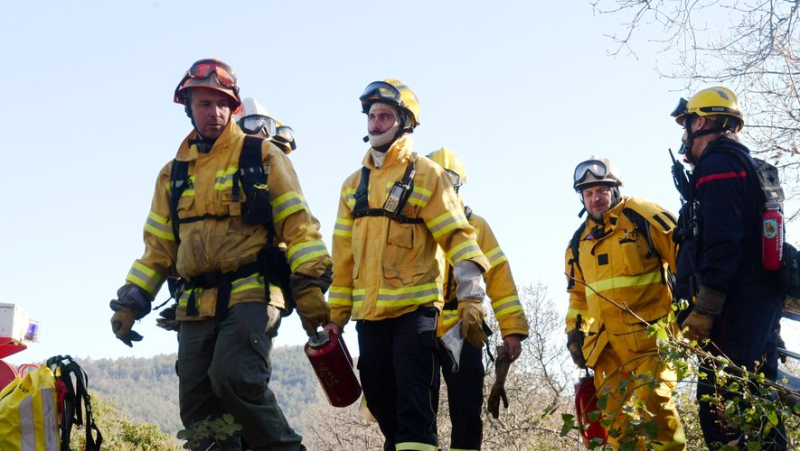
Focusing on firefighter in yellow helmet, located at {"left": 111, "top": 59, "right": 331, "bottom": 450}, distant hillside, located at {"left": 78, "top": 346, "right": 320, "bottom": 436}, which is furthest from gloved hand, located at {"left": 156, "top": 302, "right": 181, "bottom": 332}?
distant hillside, located at {"left": 78, "top": 346, "right": 320, "bottom": 436}

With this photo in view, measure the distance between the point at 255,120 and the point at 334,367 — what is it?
116 inches

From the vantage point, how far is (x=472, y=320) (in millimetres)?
5918

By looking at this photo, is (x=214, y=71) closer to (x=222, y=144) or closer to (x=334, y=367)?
(x=222, y=144)

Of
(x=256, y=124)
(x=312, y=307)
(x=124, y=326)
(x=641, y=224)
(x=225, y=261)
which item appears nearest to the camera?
(x=312, y=307)

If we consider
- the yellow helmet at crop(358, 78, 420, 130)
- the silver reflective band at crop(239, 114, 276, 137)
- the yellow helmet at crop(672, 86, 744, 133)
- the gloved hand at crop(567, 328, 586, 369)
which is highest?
the silver reflective band at crop(239, 114, 276, 137)

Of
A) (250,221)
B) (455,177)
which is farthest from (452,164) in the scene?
(250,221)

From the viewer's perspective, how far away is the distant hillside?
119m

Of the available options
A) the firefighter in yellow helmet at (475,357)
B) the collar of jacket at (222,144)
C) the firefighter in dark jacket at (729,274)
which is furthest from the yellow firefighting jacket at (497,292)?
the collar of jacket at (222,144)

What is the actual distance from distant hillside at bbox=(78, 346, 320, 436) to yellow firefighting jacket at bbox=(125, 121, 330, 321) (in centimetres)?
10851

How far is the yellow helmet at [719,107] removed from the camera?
20.8ft

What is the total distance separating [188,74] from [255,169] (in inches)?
27.3

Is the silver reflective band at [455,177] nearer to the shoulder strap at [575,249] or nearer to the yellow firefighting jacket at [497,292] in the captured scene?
the yellow firefighting jacket at [497,292]

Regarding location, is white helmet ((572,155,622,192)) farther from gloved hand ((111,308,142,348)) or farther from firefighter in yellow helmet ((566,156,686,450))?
gloved hand ((111,308,142,348))

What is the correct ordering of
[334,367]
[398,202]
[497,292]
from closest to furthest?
[334,367] < [398,202] < [497,292]
